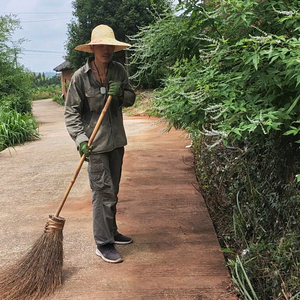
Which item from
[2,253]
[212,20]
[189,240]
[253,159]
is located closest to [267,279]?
[189,240]

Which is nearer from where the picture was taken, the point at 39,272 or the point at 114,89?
the point at 39,272

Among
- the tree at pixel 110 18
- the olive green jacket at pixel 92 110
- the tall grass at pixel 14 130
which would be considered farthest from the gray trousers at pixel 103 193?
the tree at pixel 110 18

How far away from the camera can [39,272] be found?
292cm

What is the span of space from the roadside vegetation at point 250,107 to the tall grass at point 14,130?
651 cm

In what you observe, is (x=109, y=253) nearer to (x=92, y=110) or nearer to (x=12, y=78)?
(x=92, y=110)

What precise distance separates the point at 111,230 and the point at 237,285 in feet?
3.87

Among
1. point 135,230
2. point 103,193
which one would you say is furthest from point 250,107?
point 135,230

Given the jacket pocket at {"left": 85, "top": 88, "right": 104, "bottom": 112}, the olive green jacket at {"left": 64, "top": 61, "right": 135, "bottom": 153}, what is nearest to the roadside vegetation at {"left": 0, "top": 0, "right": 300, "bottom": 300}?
the olive green jacket at {"left": 64, "top": 61, "right": 135, "bottom": 153}

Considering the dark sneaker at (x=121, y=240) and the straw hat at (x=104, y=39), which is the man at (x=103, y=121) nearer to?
the straw hat at (x=104, y=39)

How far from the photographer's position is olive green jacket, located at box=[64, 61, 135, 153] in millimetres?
3240

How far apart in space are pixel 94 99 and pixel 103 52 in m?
0.40

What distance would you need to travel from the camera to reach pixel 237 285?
281 cm

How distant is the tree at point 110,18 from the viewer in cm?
2200

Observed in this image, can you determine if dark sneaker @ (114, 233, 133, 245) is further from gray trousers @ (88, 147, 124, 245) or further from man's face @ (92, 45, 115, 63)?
man's face @ (92, 45, 115, 63)
